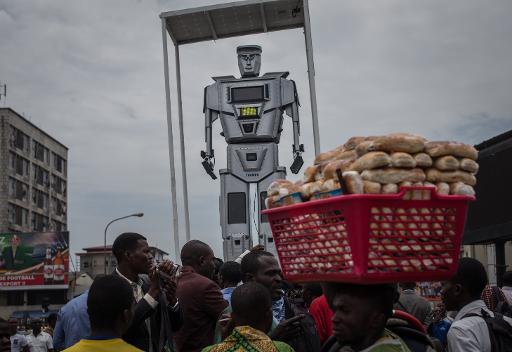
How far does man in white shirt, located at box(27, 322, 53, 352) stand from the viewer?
15.2 meters

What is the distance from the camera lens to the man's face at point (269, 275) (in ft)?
16.6

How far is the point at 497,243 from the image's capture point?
15.2 meters

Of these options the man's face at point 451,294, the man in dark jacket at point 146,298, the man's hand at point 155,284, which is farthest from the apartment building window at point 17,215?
the man's face at point 451,294

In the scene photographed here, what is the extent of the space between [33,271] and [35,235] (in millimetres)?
2418

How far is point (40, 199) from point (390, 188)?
70358mm

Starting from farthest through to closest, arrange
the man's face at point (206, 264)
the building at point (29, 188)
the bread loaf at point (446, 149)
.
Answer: the building at point (29, 188)
the man's face at point (206, 264)
the bread loaf at point (446, 149)

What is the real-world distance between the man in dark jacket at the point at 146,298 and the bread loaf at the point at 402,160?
243 centimetres

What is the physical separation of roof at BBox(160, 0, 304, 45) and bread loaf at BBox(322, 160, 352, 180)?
9.81 m

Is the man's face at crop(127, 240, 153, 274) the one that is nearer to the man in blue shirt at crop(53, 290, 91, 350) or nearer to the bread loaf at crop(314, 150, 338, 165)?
the man in blue shirt at crop(53, 290, 91, 350)

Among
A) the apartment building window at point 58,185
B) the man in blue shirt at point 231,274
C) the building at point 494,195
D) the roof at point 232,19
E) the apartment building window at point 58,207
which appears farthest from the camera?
the apartment building window at point 58,185

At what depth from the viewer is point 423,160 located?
2688mm

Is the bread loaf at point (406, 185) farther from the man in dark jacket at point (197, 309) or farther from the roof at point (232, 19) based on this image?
the roof at point (232, 19)

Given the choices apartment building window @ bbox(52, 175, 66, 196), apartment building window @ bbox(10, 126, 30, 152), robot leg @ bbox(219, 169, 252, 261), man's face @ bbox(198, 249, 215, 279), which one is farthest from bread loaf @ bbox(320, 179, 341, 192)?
apartment building window @ bbox(52, 175, 66, 196)

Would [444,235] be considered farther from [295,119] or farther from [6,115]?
[6,115]
